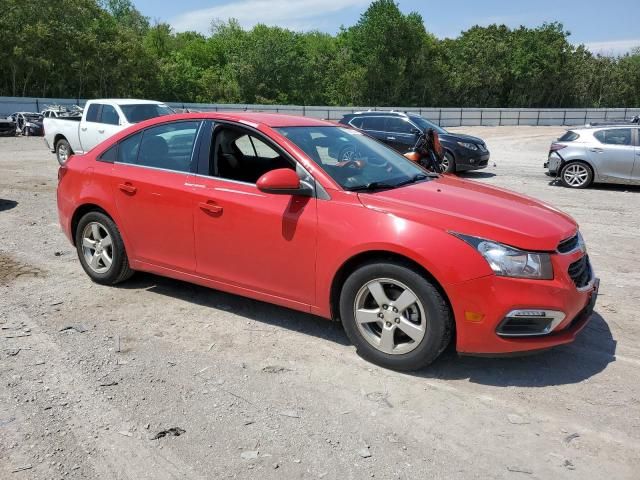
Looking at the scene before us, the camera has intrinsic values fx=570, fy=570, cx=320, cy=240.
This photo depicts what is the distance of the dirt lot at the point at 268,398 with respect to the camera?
111 inches

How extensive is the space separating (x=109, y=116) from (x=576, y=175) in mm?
11016

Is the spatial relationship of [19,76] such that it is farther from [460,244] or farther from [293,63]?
[460,244]

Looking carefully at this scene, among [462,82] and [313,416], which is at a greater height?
[462,82]

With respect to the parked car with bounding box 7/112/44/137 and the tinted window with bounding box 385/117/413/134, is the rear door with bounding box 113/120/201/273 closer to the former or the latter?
the tinted window with bounding box 385/117/413/134

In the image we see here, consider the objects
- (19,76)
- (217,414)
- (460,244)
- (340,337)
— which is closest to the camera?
(217,414)

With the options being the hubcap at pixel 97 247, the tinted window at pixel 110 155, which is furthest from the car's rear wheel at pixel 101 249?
the tinted window at pixel 110 155

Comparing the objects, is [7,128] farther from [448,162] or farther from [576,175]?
[576,175]

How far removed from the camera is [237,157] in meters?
4.66

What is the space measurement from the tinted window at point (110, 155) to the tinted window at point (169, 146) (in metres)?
0.31

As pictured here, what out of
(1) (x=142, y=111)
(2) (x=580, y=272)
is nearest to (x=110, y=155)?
(2) (x=580, y=272)

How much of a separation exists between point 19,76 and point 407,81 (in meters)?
38.3

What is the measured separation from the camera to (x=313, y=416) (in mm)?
3236

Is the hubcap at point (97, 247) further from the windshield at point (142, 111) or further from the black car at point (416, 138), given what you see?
the black car at point (416, 138)

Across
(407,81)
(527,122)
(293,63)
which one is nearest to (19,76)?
(293,63)
